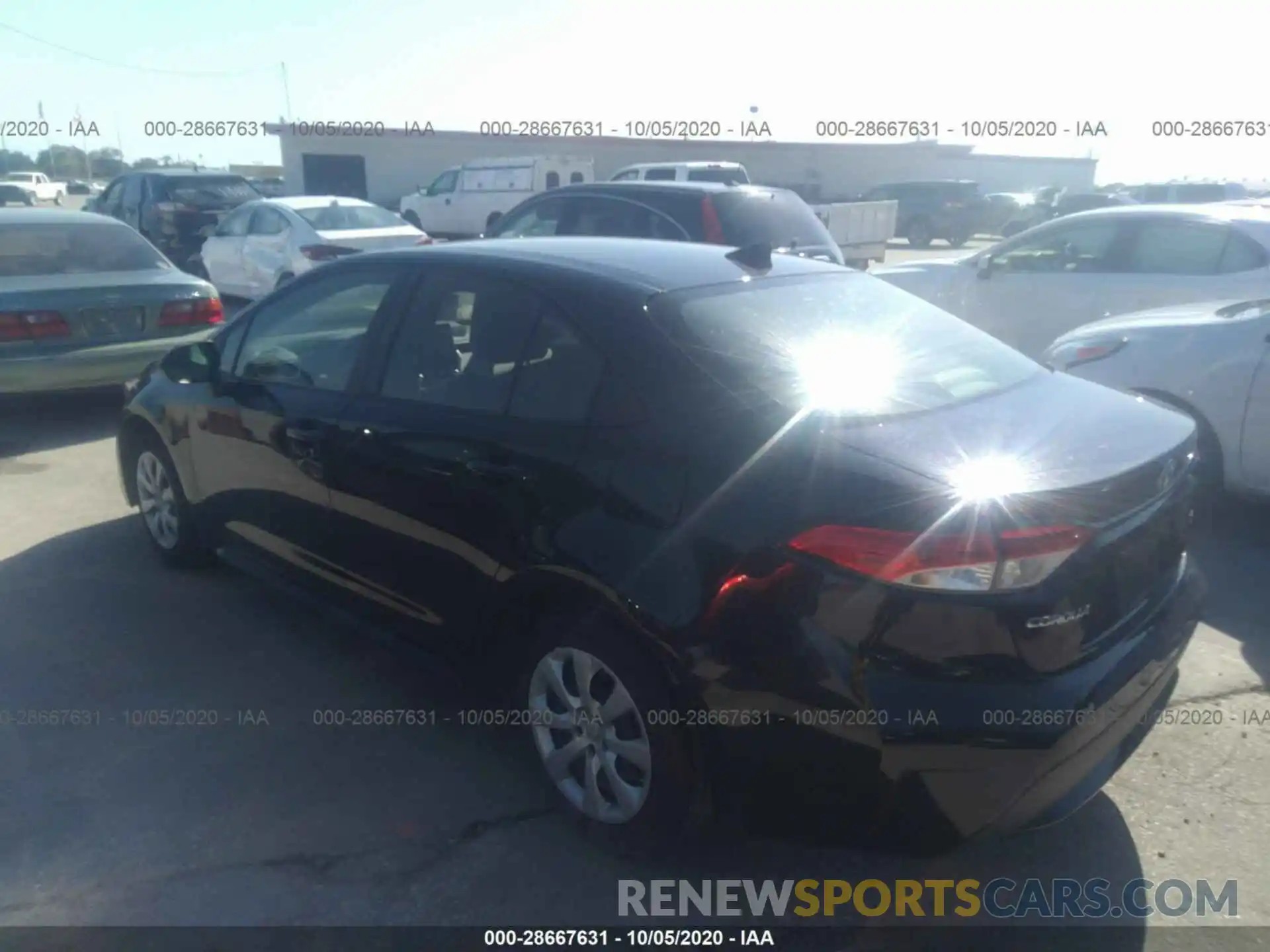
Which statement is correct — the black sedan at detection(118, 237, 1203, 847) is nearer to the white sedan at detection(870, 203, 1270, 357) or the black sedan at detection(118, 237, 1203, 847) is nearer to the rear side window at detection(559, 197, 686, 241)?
the white sedan at detection(870, 203, 1270, 357)

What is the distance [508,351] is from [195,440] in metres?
2.02

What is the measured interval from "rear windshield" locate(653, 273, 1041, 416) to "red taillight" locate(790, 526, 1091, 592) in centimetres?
47

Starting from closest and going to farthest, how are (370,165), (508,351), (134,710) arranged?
(508,351) → (134,710) → (370,165)

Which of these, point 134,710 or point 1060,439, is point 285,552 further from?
point 1060,439

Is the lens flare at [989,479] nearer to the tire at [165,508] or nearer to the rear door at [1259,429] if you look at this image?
the rear door at [1259,429]

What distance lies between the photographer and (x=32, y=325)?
737 centimetres

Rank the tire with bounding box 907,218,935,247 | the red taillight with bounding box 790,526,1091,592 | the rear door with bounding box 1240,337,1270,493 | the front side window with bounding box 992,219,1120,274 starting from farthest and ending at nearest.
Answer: the tire with bounding box 907,218,935,247 < the front side window with bounding box 992,219,1120,274 < the rear door with bounding box 1240,337,1270,493 < the red taillight with bounding box 790,526,1091,592

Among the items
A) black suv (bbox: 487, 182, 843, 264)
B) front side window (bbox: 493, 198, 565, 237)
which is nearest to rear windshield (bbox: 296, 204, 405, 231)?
front side window (bbox: 493, 198, 565, 237)

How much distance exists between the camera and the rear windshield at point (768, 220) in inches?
349

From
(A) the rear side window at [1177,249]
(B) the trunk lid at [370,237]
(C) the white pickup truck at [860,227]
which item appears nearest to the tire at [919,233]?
(C) the white pickup truck at [860,227]

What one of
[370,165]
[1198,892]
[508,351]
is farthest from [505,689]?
[370,165]

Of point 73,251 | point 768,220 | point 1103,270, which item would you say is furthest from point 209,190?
point 1103,270

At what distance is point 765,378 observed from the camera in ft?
9.76

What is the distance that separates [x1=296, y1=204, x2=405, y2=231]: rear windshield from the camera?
13.3 m
